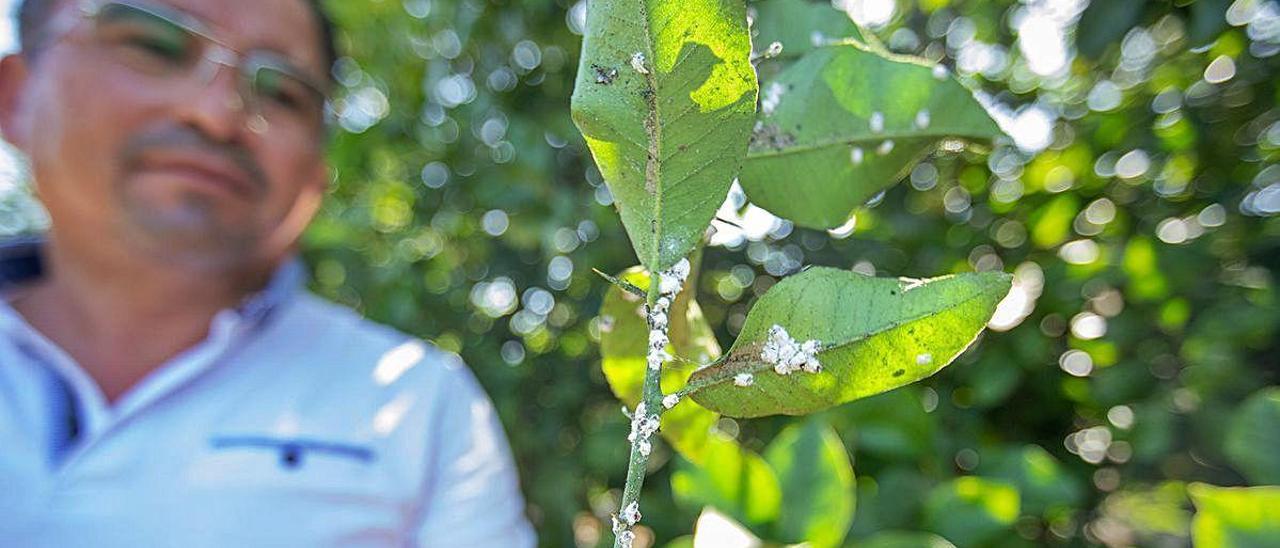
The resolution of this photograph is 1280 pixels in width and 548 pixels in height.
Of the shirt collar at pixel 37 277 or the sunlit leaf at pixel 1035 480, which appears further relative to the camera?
the shirt collar at pixel 37 277

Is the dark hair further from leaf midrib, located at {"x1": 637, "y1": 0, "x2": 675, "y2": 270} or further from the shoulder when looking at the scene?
leaf midrib, located at {"x1": 637, "y1": 0, "x2": 675, "y2": 270}

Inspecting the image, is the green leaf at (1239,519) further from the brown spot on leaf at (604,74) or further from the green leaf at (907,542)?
the brown spot on leaf at (604,74)

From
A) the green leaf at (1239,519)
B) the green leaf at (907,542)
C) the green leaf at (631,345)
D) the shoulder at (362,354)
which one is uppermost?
the green leaf at (631,345)

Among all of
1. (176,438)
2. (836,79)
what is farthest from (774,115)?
(176,438)

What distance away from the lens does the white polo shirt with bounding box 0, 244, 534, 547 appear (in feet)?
2.93

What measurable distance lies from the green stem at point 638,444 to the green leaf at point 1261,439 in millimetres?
449

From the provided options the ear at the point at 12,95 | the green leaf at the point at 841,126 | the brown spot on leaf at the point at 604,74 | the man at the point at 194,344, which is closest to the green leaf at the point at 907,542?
the green leaf at the point at 841,126

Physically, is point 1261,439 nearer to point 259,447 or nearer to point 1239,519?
point 1239,519

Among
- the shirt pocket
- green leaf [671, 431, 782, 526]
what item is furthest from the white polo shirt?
green leaf [671, 431, 782, 526]

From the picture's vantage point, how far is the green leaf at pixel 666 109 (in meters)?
0.26

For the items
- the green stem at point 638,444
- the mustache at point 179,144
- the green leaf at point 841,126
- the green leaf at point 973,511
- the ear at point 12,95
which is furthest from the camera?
the ear at point 12,95

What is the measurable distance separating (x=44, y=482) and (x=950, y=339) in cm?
95

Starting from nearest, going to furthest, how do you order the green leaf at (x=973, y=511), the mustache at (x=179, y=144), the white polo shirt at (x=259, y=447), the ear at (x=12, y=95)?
the green leaf at (x=973, y=511)
the white polo shirt at (x=259, y=447)
the mustache at (x=179, y=144)
the ear at (x=12, y=95)

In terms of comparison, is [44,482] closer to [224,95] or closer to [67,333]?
[67,333]
